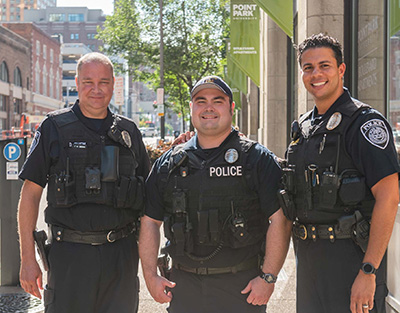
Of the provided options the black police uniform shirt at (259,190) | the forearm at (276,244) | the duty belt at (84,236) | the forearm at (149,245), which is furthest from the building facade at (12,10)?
the forearm at (276,244)

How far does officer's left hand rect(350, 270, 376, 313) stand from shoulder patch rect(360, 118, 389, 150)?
2.35 ft

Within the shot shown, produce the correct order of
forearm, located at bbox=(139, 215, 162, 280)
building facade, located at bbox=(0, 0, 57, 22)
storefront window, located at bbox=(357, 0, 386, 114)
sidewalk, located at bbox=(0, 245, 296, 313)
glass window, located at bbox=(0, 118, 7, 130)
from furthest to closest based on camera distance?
building facade, located at bbox=(0, 0, 57, 22) → glass window, located at bbox=(0, 118, 7, 130) → storefront window, located at bbox=(357, 0, 386, 114) → sidewalk, located at bbox=(0, 245, 296, 313) → forearm, located at bbox=(139, 215, 162, 280)

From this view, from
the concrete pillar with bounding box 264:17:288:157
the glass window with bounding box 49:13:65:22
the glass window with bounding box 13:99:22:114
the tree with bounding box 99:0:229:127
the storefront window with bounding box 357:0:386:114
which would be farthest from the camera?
the glass window with bounding box 49:13:65:22

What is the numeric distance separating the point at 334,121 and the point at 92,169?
162 cm

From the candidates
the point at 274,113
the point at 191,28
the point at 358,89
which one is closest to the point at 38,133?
→ the point at 358,89

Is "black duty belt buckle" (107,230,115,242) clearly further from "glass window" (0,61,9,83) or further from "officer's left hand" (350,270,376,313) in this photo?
"glass window" (0,61,9,83)

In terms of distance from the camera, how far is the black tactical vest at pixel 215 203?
3150mm

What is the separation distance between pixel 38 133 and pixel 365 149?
219 cm

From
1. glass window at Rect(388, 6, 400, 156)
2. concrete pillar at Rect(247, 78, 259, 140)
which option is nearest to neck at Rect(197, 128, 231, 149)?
glass window at Rect(388, 6, 400, 156)

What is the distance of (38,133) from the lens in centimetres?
364

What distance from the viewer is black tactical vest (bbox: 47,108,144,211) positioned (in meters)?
3.50

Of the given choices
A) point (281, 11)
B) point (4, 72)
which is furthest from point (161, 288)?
point (4, 72)

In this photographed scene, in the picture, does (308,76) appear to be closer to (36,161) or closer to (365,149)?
(365,149)

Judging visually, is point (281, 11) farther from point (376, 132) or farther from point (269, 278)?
point (269, 278)
